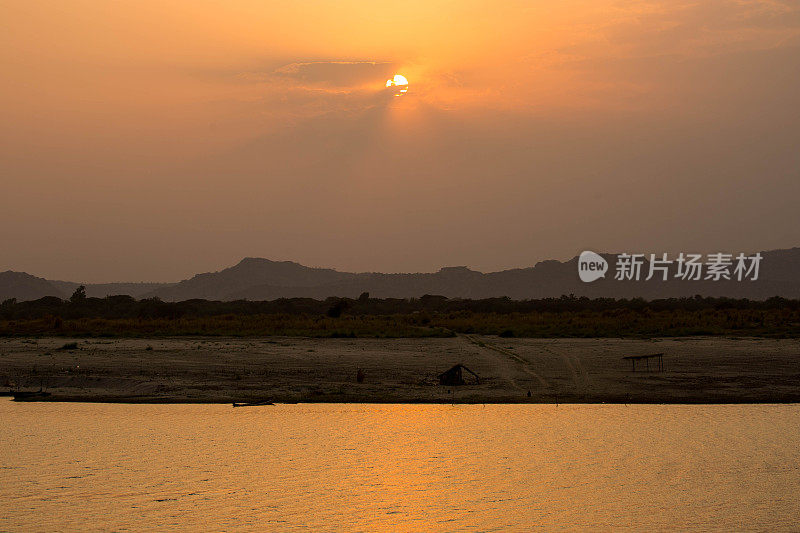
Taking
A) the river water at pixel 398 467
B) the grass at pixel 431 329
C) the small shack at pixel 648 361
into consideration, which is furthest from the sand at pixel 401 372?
the grass at pixel 431 329

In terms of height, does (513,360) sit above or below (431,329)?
below

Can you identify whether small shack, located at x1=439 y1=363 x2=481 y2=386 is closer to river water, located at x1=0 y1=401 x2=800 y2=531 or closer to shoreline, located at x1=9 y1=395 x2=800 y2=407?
shoreline, located at x1=9 y1=395 x2=800 y2=407

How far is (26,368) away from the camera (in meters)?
31.7

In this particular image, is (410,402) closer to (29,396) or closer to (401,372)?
(401,372)

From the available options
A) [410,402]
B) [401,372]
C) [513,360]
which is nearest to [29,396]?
[410,402]

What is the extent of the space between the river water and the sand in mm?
1477

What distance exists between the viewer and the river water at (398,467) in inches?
539

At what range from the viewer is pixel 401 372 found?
103ft

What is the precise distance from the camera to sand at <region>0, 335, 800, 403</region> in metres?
26.6

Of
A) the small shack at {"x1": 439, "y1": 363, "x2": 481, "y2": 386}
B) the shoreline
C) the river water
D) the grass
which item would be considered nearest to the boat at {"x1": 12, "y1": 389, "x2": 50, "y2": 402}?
the shoreline

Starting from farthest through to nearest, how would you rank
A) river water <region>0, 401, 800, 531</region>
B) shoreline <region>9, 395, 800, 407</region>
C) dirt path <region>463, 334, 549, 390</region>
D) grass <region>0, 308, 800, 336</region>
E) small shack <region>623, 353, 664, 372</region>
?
grass <region>0, 308, 800, 336</region> < small shack <region>623, 353, 664, 372</region> < dirt path <region>463, 334, 549, 390</region> < shoreline <region>9, 395, 800, 407</region> < river water <region>0, 401, 800, 531</region>

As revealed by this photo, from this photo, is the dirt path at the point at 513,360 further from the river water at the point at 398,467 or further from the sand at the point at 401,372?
the river water at the point at 398,467

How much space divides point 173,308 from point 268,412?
6896 centimetres

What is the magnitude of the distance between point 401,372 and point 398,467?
45.3 ft
